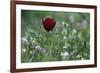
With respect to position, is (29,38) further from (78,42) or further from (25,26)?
(78,42)

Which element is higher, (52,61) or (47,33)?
(47,33)

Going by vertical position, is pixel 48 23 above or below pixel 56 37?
above

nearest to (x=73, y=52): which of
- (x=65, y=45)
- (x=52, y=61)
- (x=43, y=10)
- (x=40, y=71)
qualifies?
(x=65, y=45)
